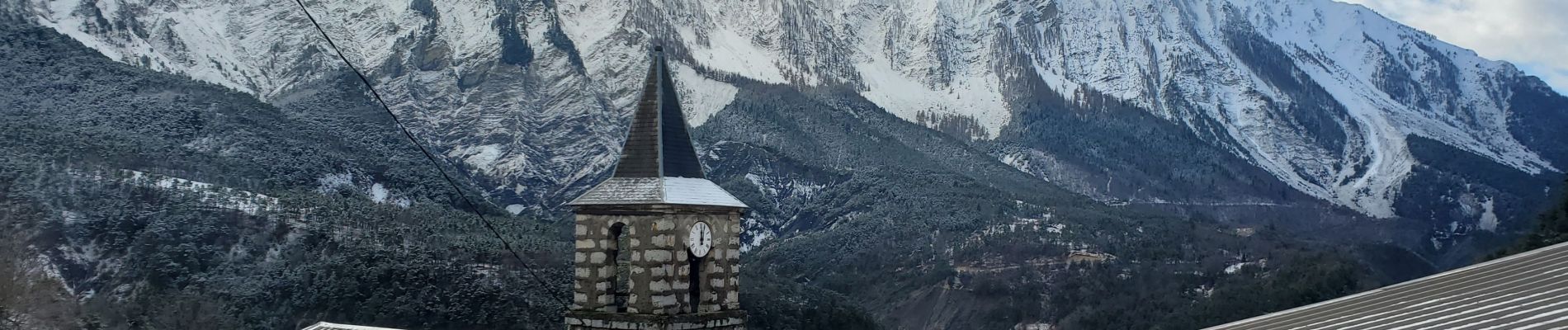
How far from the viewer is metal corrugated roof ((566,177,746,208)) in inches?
938

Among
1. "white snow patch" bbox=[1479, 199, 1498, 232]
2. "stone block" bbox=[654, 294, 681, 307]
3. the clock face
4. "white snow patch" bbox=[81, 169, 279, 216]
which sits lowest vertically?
"stone block" bbox=[654, 294, 681, 307]

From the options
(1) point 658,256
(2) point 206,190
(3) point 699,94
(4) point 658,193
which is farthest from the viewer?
(3) point 699,94

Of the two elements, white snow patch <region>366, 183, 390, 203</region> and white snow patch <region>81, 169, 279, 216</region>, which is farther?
white snow patch <region>366, 183, 390, 203</region>

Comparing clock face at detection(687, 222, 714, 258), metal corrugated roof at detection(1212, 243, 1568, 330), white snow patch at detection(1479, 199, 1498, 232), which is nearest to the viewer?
metal corrugated roof at detection(1212, 243, 1568, 330)

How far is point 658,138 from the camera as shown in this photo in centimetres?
2494

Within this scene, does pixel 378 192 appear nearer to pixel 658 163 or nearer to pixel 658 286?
pixel 658 163

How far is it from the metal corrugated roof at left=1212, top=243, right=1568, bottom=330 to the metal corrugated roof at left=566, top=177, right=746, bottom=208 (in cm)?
748

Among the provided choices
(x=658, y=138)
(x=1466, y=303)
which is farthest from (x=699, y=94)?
(x=1466, y=303)

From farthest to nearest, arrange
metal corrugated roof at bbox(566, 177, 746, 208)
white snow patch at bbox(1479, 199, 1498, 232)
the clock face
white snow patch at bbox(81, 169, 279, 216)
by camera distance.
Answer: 1. white snow patch at bbox(1479, 199, 1498, 232)
2. white snow patch at bbox(81, 169, 279, 216)
3. the clock face
4. metal corrugated roof at bbox(566, 177, 746, 208)

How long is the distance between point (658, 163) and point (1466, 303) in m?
11.6

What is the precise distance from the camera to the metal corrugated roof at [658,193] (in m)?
23.8

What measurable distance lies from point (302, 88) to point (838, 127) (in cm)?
5176

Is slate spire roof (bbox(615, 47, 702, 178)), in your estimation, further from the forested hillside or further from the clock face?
the forested hillside

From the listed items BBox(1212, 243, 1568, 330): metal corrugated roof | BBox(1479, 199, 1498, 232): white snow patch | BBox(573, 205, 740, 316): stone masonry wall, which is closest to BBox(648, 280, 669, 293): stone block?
BBox(573, 205, 740, 316): stone masonry wall
